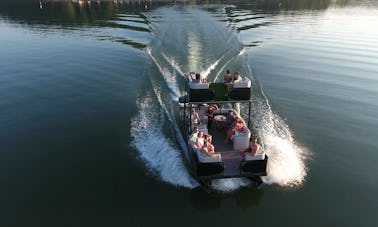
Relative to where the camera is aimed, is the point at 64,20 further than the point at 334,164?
Yes

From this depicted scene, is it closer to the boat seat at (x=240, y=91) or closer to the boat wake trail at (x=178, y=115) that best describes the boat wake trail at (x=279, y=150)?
the boat wake trail at (x=178, y=115)

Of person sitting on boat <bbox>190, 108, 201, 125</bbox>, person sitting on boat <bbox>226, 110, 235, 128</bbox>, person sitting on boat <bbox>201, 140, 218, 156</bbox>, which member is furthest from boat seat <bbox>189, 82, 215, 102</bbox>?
person sitting on boat <bbox>226, 110, 235, 128</bbox>

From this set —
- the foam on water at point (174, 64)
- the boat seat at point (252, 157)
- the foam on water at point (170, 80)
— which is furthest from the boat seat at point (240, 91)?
the foam on water at point (174, 64)

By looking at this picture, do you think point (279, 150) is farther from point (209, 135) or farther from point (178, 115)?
point (178, 115)

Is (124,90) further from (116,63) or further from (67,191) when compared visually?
(67,191)

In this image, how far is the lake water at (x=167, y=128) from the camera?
14.0 m

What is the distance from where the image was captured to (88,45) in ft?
131

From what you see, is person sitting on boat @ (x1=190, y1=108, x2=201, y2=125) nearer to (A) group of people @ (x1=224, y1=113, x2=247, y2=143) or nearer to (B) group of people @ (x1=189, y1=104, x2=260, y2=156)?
(B) group of people @ (x1=189, y1=104, x2=260, y2=156)

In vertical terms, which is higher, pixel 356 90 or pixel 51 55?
pixel 51 55

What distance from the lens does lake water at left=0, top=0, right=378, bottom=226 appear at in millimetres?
13969

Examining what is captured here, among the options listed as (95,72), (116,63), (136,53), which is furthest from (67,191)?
(136,53)

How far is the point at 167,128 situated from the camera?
19766 mm

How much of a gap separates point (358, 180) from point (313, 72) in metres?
16.8

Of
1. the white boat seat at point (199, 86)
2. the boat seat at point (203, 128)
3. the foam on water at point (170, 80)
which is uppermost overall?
the white boat seat at point (199, 86)
